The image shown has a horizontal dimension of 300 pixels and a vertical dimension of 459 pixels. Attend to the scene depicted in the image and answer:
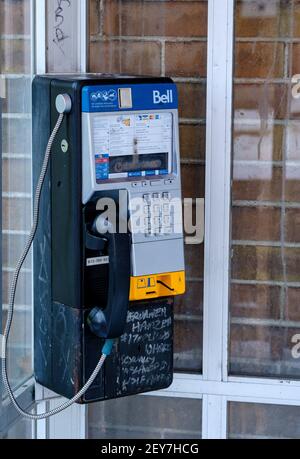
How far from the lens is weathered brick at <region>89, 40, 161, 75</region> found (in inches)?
117

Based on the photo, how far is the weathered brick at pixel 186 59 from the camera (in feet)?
9.69

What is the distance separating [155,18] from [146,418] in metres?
1.30

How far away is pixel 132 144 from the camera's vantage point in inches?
103

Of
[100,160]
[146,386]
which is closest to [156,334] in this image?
[146,386]

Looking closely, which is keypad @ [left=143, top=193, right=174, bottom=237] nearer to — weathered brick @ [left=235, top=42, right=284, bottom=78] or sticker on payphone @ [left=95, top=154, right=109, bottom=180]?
sticker on payphone @ [left=95, top=154, right=109, bottom=180]

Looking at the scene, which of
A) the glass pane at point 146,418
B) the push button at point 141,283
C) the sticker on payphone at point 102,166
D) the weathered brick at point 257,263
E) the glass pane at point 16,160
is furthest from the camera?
the glass pane at point 146,418

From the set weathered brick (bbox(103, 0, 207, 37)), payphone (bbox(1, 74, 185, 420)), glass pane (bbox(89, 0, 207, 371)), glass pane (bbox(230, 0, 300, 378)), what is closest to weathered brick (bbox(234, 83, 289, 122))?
glass pane (bbox(230, 0, 300, 378))

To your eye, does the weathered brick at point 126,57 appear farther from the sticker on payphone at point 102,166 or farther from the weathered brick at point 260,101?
the sticker on payphone at point 102,166

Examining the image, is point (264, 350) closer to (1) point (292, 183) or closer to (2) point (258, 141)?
(1) point (292, 183)

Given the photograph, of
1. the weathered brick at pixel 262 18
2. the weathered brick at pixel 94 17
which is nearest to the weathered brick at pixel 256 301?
the weathered brick at pixel 262 18

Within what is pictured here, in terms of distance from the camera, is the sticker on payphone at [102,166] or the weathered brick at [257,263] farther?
the weathered brick at [257,263]

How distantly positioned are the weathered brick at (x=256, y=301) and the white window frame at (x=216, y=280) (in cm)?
4

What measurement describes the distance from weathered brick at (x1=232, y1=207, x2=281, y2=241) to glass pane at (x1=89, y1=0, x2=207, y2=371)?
0.42ft

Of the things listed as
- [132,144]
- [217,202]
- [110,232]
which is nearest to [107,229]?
[110,232]
